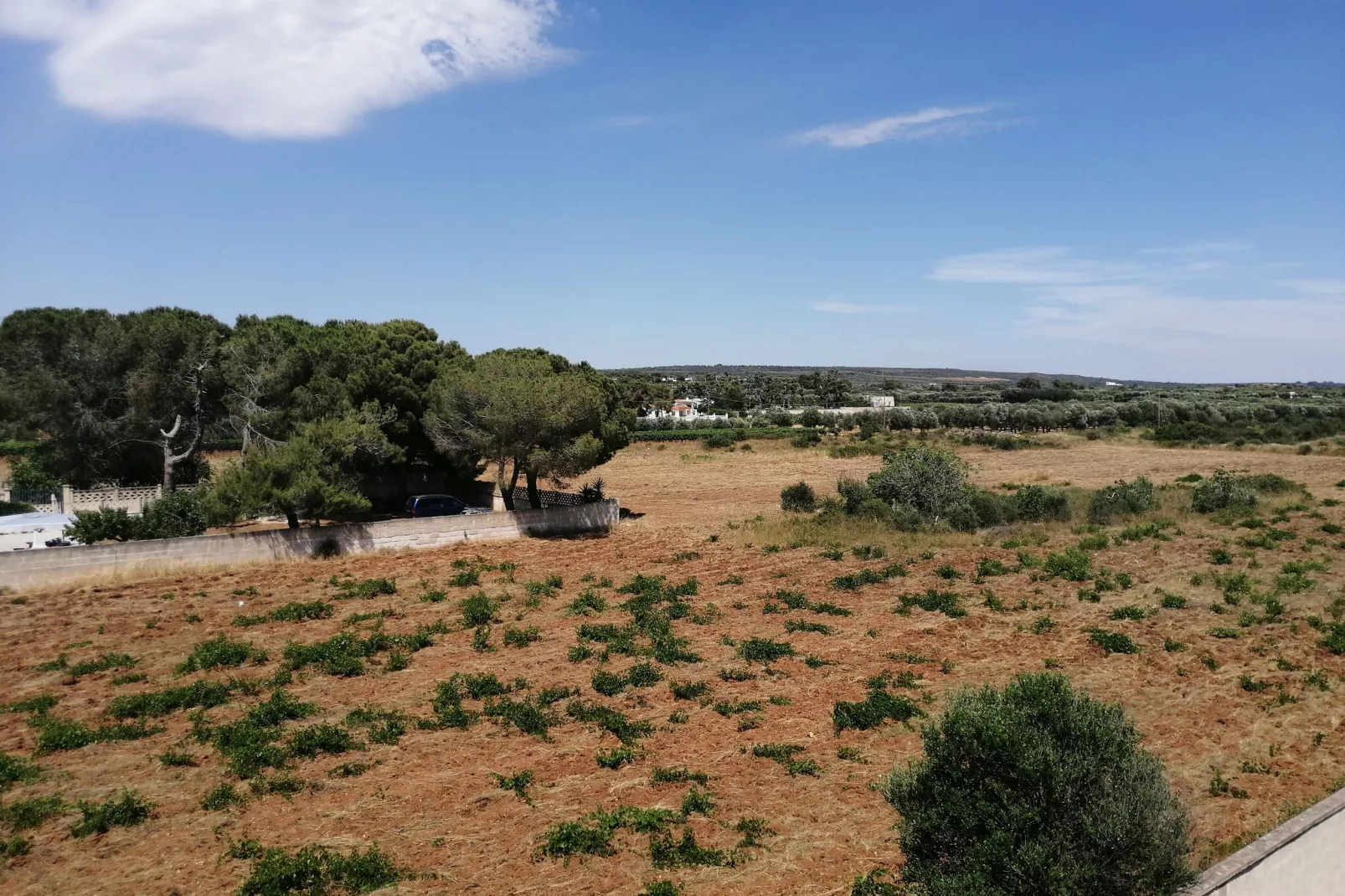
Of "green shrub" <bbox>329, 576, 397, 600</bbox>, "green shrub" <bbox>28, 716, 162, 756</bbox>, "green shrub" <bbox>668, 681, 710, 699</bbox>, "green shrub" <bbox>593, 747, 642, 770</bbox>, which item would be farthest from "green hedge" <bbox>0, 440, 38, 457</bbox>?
"green shrub" <bbox>593, 747, 642, 770</bbox>

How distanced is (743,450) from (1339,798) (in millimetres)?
58021

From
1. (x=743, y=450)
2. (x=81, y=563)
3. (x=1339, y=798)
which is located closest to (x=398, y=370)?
(x=81, y=563)

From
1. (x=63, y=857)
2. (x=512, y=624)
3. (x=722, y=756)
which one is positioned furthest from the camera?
(x=512, y=624)

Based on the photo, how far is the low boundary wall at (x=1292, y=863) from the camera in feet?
20.9

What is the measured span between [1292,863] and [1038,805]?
2.38m

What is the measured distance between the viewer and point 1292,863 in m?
6.78

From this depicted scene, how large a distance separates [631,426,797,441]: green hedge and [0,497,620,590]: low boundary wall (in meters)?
41.7

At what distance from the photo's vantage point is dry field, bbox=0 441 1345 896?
28.8 ft

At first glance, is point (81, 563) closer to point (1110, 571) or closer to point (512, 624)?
point (512, 624)

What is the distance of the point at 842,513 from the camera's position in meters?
29.3

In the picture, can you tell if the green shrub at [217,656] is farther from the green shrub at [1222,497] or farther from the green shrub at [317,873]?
the green shrub at [1222,497]

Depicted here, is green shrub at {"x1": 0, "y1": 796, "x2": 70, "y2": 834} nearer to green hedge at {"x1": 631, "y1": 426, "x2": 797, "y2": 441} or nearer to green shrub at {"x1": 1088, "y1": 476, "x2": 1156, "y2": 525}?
green shrub at {"x1": 1088, "y1": 476, "x2": 1156, "y2": 525}

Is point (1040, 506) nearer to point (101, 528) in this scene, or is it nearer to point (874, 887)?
point (874, 887)

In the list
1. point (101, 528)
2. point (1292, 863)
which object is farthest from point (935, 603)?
point (101, 528)
